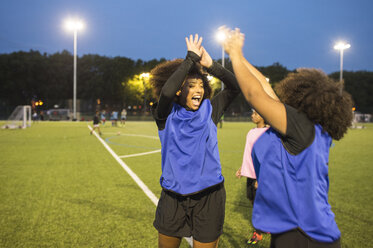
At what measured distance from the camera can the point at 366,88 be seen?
8450cm

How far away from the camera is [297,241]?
1736 millimetres

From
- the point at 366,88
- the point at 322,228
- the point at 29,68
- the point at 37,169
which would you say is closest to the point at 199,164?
the point at 322,228

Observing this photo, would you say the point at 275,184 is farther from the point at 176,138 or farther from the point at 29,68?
the point at 29,68

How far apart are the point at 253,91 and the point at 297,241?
91cm

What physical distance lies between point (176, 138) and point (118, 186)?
4773 millimetres

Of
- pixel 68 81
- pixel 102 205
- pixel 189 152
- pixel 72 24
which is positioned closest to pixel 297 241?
pixel 189 152

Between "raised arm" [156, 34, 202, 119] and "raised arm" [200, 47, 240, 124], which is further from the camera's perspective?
"raised arm" [200, 47, 240, 124]

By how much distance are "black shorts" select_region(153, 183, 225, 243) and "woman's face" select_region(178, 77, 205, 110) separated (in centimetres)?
70

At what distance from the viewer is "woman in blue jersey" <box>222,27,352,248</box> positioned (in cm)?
170

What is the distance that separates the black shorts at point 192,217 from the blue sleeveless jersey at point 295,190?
1.71ft

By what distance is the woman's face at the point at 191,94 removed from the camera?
2443 millimetres

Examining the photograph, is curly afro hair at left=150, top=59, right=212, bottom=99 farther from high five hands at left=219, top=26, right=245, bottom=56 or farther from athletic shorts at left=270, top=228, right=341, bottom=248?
athletic shorts at left=270, top=228, right=341, bottom=248

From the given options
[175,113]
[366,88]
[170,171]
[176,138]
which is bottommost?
[170,171]

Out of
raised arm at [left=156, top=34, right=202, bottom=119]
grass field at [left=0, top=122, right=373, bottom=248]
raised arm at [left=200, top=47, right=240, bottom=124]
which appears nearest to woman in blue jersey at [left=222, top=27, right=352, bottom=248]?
raised arm at [left=156, top=34, right=202, bottom=119]
